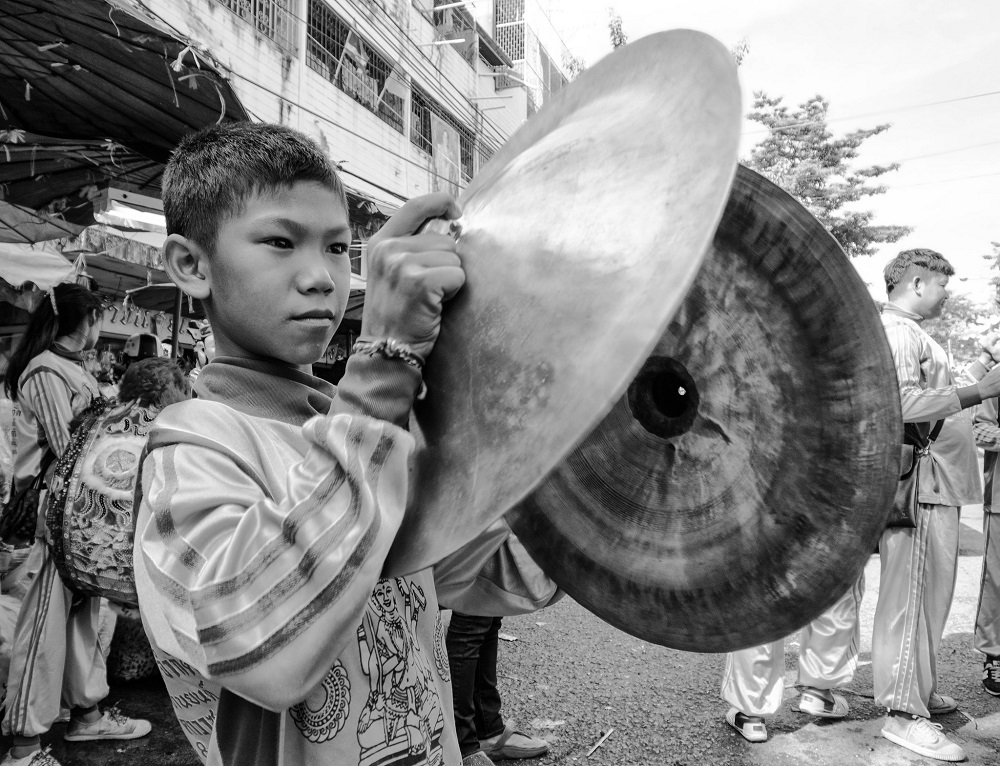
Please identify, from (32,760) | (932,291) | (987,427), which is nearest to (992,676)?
(987,427)

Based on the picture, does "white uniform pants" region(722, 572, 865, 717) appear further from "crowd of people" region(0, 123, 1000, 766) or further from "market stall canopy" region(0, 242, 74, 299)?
"market stall canopy" region(0, 242, 74, 299)

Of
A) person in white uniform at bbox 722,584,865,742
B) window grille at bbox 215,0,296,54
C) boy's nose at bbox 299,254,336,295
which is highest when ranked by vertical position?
window grille at bbox 215,0,296,54

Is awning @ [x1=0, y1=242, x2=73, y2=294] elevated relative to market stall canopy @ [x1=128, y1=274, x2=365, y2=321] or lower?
lower

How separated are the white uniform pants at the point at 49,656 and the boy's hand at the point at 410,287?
3062mm

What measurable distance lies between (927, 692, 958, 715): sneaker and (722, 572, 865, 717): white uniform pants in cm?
51

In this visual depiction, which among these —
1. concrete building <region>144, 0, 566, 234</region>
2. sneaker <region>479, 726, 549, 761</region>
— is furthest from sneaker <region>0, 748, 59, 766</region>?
concrete building <region>144, 0, 566, 234</region>

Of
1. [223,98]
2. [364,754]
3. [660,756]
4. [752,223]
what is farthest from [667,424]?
[223,98]

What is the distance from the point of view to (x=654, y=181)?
623 mm

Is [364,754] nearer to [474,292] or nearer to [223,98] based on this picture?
[474,292]

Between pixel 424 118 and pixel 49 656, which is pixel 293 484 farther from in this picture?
pixel 424 118

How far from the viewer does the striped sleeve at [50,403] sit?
3.18 m

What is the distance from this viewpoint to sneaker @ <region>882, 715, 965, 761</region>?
119 inches

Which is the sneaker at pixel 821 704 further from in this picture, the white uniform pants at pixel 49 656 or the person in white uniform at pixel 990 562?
the white uniform pants at pixel 49 656

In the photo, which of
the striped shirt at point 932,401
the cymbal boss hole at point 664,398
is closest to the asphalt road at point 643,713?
the striped shirt at point 932,401
